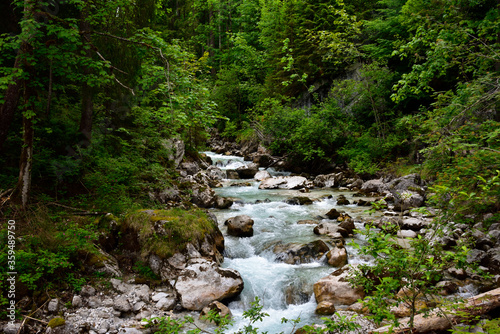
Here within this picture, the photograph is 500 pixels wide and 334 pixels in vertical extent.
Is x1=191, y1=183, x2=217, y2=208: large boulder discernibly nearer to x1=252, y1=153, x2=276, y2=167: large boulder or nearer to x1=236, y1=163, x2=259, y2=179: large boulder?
x1=236, y1=163, x2=259, y2=179: large boulder

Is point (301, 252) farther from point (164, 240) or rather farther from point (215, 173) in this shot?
point (215, 173)

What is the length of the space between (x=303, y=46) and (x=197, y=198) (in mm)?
15670

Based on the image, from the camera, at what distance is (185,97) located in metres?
5.64

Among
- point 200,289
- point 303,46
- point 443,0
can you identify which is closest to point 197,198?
point 200,289

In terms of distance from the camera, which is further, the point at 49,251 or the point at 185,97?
the point at 185,97

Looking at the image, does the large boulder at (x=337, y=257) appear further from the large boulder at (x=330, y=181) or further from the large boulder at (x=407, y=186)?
the large boulder at (x=330, y=181)

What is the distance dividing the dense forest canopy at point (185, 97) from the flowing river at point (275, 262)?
329 centimetres

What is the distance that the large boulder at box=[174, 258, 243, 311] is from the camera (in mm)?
5184

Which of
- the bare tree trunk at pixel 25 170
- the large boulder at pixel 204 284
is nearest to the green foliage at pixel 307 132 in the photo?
the large boulder at pixel 204 284

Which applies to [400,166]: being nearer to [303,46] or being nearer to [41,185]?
[303,46]

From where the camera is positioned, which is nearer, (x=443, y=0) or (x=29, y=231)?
(x=29, y=231)

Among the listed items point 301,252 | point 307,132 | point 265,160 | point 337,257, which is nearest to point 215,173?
point 265,160

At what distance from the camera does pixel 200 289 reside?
5.34m

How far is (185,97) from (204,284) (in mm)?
3809
